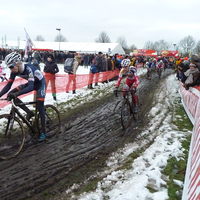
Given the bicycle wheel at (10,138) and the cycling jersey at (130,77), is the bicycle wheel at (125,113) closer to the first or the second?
the cycling jersey at (130,77)

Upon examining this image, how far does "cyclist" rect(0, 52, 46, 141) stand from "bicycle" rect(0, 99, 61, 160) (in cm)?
13

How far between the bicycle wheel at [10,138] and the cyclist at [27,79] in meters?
0.44

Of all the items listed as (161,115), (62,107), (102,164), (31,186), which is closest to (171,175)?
(102,164)

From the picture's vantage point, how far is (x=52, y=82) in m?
10.2

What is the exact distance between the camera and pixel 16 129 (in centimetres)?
538

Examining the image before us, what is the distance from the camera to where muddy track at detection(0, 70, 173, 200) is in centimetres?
386

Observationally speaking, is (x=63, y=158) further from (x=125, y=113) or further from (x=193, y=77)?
(x=193, y=77)

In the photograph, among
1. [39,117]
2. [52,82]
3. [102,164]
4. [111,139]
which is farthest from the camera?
[52,82]

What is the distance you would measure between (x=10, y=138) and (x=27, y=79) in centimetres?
144

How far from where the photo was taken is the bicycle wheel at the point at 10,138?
4883 millimetres

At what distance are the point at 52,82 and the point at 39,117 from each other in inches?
187

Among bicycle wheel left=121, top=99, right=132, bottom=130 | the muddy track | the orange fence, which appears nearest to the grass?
the muddy track

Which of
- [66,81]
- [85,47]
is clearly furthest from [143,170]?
[85,47]

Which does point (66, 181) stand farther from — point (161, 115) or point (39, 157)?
point (161, 115)
